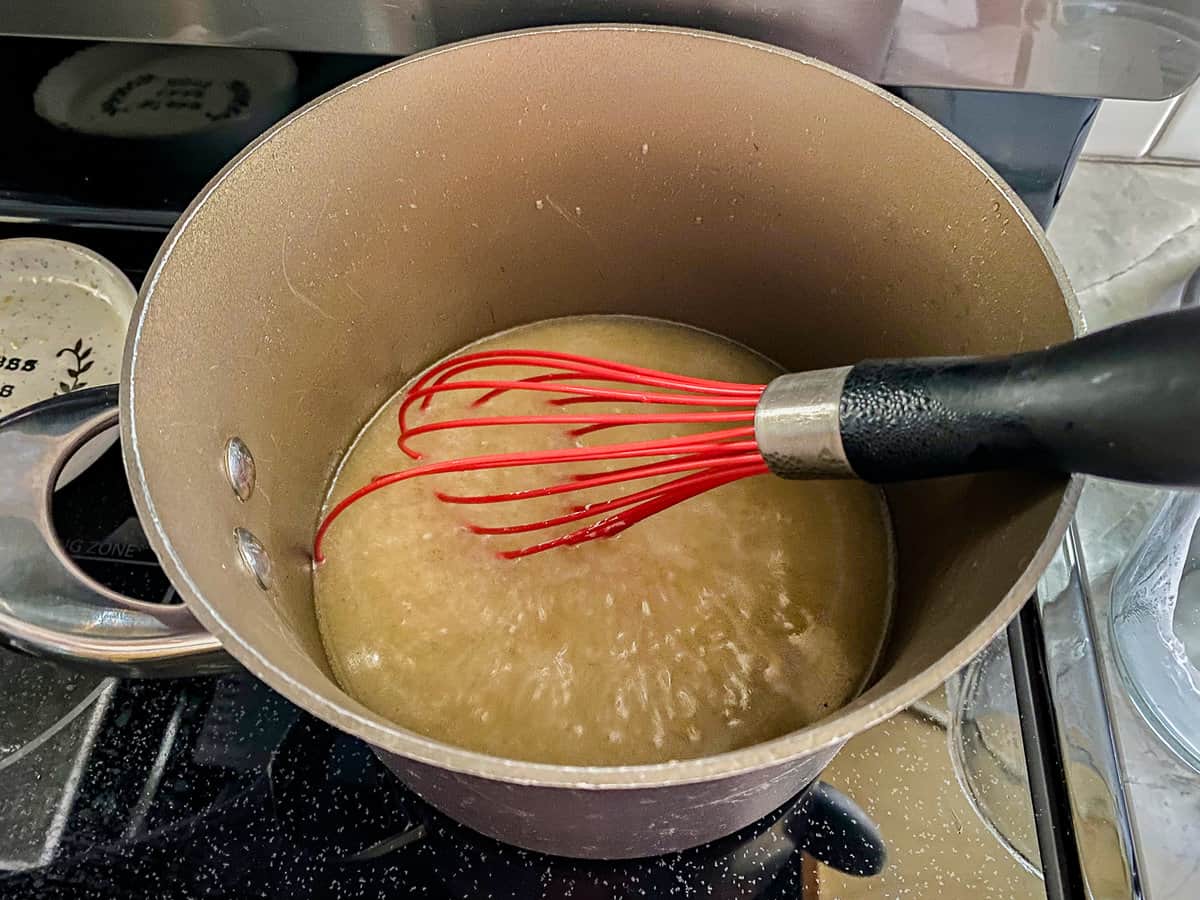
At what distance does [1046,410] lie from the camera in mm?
422

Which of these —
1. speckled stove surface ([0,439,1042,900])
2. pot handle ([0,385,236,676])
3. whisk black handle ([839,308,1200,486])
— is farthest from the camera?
speckled stove surface ([0,439,1042,900])

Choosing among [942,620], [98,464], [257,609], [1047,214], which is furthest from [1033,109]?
[98,464]

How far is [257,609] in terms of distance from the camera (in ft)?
1.70

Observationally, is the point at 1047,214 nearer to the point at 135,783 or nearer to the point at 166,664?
the point at 166,664

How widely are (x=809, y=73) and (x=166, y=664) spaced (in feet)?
1.62

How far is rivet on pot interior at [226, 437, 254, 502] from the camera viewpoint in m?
0.59

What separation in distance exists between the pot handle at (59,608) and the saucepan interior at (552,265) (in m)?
0.04

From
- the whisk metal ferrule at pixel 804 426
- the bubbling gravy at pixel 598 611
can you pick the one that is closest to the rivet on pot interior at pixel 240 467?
the bubbling gravy at pixel 598 611

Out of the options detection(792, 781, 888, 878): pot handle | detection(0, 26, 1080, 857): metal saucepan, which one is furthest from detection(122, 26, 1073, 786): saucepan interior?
detection(792, 781, 888, 878): pot handle

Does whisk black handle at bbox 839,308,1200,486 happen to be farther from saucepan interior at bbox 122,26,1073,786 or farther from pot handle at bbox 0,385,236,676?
pot handle at bbox 0,385,236,676

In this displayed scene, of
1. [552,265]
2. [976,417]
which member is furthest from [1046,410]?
[552,265]

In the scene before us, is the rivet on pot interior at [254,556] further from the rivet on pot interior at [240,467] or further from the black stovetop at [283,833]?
the black stovetop at [283,833]

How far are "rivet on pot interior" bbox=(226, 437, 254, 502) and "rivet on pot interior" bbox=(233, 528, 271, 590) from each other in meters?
0.02

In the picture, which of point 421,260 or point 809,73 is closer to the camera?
point 809,73
